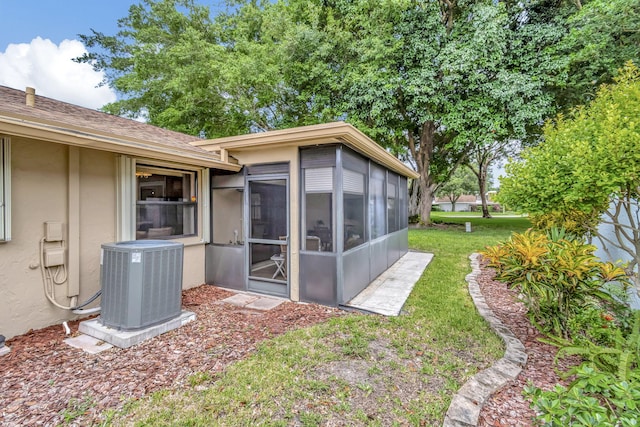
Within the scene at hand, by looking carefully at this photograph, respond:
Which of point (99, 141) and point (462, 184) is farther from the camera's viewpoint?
point (462, 184)

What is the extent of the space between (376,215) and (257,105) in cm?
1049

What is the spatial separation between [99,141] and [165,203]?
1575 mm

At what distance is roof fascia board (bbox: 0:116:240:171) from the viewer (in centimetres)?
288

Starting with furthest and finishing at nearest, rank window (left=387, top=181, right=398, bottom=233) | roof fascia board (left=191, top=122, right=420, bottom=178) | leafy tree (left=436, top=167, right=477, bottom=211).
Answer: leafy tree (left=436, top=167, right=477, bottom=211) < window (left=387, top=181, right=398, bottom=233) < roof fascia board (left=191, top=122, right=420, bottom=178)

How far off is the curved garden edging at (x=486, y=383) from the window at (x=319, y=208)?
2456 millimetres

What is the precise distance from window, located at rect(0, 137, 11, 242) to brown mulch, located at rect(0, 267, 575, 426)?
Answer: 49.0 inches

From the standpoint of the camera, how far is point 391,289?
17.9 feet

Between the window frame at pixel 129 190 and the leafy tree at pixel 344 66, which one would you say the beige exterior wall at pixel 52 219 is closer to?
the window frame at pixel 129 190

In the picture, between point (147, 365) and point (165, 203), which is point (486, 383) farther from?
point (165, 203)

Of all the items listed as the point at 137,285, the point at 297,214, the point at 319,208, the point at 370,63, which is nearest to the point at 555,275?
the point at 319,208

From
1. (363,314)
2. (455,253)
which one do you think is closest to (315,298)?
(363,314)

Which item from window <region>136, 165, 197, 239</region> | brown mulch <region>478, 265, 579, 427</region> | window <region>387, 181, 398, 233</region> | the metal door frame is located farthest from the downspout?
window <region>387, 181, 398, 233</region>

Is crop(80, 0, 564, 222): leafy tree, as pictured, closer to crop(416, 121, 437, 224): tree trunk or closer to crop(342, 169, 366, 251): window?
crop(416, 121, 437, 224): tree trunk

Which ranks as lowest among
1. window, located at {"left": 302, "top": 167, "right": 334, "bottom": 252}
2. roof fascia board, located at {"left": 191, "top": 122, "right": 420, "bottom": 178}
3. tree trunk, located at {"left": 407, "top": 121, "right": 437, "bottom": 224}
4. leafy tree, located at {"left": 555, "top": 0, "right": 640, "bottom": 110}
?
window, located at {"left": 302, "top": 167, "right": 334, "bottom": 252}
